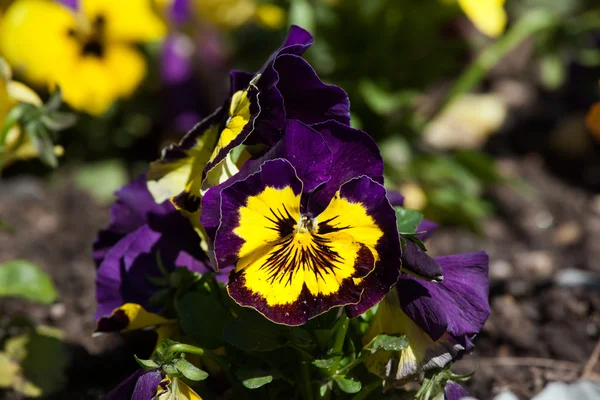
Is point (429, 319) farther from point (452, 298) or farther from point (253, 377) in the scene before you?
point (253, 377)

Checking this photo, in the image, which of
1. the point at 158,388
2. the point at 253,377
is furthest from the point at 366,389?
the point at 158,388

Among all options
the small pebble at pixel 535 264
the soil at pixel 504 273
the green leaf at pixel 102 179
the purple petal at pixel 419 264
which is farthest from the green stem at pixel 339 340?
the green leaf at pixel 102 179

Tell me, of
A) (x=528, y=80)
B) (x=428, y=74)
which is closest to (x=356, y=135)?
(x=428, y=74)

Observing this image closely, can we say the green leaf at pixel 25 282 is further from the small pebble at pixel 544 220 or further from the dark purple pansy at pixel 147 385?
the small pebble at pixel 544 220

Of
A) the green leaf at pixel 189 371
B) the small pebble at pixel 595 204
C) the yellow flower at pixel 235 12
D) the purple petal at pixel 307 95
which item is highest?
the purple petal at pixel 307 95

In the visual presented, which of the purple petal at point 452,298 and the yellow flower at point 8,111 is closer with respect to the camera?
the purple petal at point 452,298

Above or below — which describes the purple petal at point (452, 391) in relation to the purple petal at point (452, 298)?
below

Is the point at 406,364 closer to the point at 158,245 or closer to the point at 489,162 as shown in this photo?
the point at 158,245

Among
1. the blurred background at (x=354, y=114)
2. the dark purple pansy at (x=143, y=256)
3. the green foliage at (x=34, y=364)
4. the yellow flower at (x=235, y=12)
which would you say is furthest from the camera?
the yellow flower at (x=235, y=12)

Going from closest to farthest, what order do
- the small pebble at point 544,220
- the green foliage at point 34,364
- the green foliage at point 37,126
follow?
the green foliage at point 37,126 < the green foliage at point 34,364 < the small pebble at point 544,220
